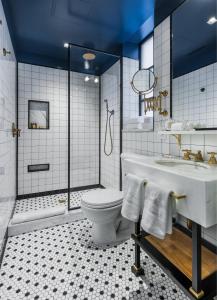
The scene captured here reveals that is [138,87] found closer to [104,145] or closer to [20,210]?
[104,145]

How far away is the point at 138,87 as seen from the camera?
84.5 inches

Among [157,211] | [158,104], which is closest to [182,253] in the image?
[157,211]

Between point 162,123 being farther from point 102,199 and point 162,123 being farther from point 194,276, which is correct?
point 194,276

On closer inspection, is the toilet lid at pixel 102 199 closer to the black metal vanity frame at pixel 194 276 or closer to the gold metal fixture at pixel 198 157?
the black metal vanity frame at pixel 194 276

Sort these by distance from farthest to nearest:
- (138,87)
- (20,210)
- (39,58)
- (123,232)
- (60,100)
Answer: (60,100) < (39,58) < (20,210) < (138,87) < (123,232)

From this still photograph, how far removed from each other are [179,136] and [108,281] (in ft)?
4.34

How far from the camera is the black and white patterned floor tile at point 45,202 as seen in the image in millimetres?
2553

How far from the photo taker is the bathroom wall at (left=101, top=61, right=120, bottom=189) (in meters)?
2.75

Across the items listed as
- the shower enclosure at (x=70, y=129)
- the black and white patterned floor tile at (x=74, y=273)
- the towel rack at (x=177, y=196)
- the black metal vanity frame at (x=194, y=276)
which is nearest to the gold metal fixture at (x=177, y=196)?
the towel rack at (x=177, y=196)

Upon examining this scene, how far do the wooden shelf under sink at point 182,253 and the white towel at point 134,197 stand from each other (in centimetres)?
37

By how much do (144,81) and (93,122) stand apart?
1.41 m

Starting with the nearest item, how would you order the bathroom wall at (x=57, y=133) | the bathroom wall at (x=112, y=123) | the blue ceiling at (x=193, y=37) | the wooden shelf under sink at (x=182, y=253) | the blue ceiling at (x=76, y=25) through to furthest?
the wooden shelf under sink at (x=182, y=253) < the blue ceiling at (x=193, y=37) < the blue ceiling at (x=76, y=25) < the bathroom wall at (x=112, y=123) < the bathroom wall at (x=57, y=133)

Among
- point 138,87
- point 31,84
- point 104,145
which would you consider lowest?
point 104,145

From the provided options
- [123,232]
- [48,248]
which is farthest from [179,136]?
[48,248]
